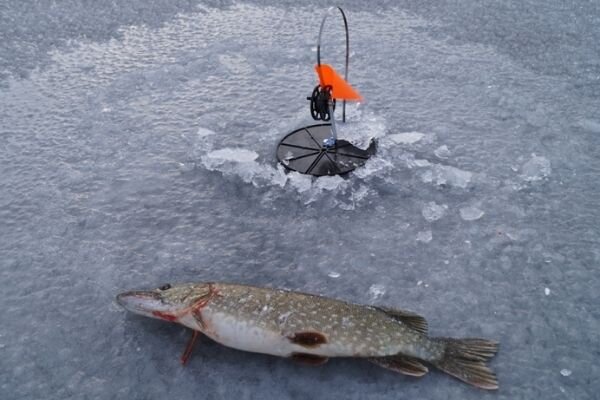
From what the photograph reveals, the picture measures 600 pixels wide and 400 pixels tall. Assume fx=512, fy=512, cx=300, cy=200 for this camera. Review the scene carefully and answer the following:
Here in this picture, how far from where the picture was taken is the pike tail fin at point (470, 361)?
91.8 inches

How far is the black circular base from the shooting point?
146 inches

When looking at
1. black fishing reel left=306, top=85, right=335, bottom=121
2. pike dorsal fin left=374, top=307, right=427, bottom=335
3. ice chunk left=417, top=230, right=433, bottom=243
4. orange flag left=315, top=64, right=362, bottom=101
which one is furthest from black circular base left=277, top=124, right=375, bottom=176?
pike dorsal fin left=374, top=307, right=427, bottom=335

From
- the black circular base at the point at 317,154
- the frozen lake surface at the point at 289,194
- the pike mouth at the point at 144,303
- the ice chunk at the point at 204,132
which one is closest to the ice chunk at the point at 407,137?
the frozen lake surface at the point at 289,194

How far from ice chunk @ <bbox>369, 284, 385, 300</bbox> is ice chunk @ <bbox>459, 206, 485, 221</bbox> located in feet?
2.71

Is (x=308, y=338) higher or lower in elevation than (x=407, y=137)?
lower

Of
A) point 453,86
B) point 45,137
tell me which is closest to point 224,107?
point 45,137

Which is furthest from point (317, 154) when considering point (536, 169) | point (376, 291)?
point (536, 169)

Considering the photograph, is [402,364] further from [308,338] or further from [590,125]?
[590,125]

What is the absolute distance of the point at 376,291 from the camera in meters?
2.81

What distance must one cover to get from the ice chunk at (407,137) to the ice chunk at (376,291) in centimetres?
150

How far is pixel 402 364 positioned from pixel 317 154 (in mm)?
1906

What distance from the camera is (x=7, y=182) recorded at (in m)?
3.67

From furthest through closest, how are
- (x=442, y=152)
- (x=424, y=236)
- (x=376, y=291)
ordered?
(x=442, y=152), (x=424, y=236), (x=376, y=291)

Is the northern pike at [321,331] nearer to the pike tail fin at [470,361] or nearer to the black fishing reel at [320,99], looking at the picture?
the pike tail fin at [470,361]
